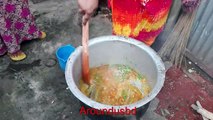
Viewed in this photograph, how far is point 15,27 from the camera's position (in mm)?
3031

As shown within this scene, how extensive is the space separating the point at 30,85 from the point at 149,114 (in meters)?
1.42

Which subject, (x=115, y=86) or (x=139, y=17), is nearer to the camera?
(x=139, y=17)

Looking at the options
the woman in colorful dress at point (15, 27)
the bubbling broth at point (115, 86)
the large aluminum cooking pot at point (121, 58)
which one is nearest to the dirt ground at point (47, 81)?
the woman in colorful dress at point (15, 27)

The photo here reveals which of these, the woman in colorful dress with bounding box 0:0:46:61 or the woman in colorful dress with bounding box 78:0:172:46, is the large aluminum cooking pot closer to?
the woman in colorful dress with bounding box 78:0:172:46

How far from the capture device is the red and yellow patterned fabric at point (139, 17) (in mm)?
1950

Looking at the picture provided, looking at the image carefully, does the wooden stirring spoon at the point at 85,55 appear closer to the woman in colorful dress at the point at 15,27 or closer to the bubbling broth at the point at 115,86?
the bubbling broth at the point at 115,86

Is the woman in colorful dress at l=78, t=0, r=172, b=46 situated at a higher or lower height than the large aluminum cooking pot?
higher

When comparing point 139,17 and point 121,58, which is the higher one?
point 139,17

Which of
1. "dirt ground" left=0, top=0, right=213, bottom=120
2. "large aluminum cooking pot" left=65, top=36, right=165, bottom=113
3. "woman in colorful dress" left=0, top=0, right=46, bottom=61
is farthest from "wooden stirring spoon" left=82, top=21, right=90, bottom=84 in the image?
"woman in colorful dress" left=0, top=0, right=46, bottom=61

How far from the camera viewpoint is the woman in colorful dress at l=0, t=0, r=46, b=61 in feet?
9.10

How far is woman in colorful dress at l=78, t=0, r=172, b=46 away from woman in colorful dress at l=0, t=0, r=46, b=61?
1329 mm

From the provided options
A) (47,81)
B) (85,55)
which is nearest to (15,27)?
(47,81)

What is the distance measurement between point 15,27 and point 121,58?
155 centimetres

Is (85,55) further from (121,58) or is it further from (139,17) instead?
(139,17)
